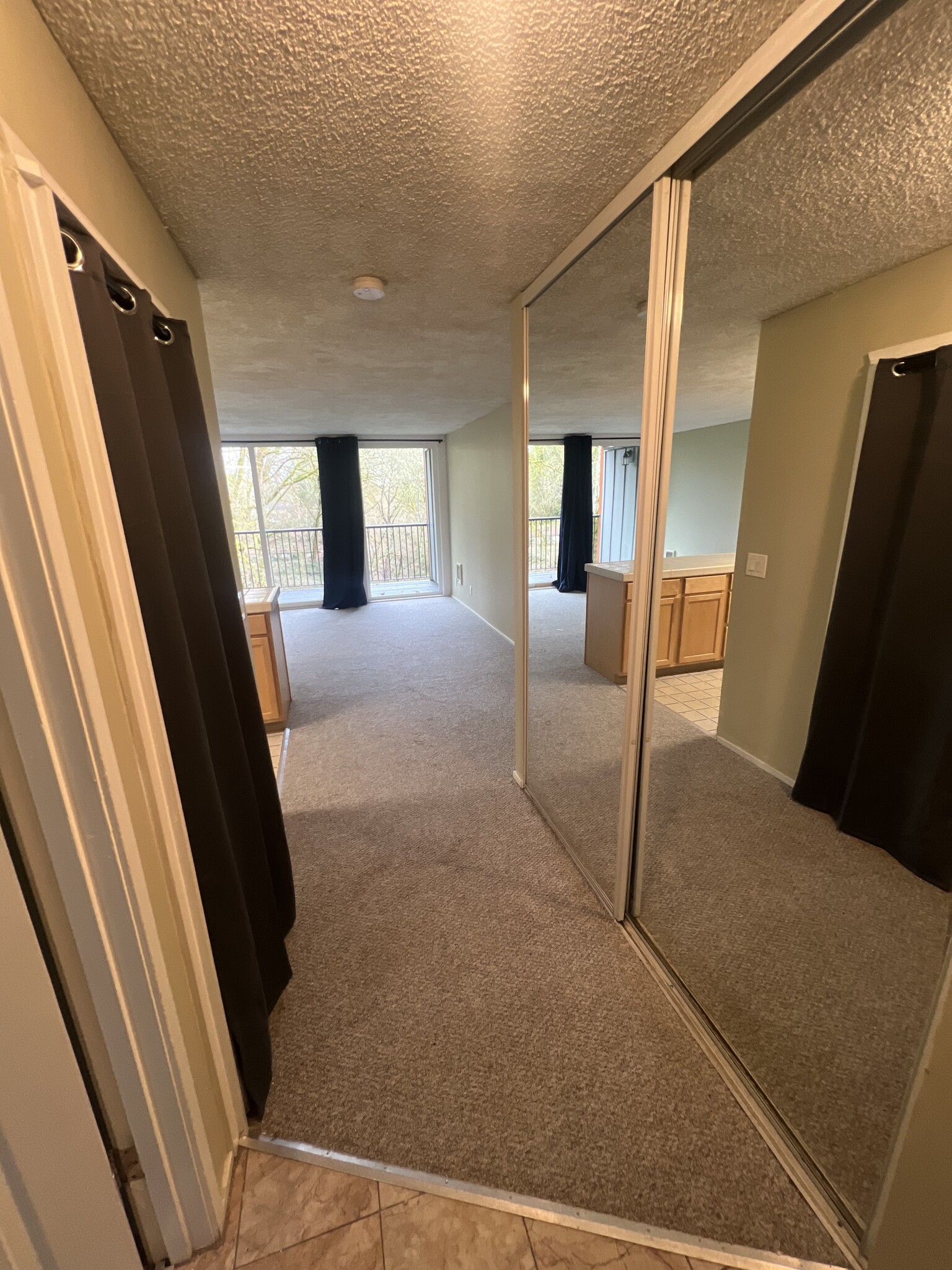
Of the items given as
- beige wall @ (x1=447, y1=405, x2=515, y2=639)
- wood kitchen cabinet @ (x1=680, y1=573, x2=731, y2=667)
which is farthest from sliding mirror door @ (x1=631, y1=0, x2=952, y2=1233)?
beige wall @ (x1=447, y1=405, x2=515, y2=639)

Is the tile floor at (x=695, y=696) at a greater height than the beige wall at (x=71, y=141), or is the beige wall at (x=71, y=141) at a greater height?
the beige wall at (x=71, y=141)

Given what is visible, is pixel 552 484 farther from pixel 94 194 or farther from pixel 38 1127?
pixel 38 1127

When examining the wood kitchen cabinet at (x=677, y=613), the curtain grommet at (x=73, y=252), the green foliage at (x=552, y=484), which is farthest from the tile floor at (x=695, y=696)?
the curtain grommet at (x=73, y=252)

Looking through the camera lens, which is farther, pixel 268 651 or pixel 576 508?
pixel 576 508

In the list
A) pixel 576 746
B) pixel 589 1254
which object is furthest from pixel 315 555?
pixel 589 1254

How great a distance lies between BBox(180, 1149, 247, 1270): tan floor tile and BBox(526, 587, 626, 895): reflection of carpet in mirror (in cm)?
124

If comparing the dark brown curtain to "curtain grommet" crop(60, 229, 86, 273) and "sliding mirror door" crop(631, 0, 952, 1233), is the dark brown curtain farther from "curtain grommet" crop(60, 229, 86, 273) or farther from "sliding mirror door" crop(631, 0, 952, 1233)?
"sliding mirror door" crop(631, 0, 952, 1233)

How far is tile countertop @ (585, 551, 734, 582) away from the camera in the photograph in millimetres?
3205

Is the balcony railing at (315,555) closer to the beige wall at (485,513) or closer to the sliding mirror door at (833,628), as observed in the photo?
the beige wall at (485,513)

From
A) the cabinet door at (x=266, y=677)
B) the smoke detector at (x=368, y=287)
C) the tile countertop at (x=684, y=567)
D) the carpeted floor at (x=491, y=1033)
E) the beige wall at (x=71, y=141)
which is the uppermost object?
the smoke detector at (x=368, y=287)

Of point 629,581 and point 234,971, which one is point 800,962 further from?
point 629,581

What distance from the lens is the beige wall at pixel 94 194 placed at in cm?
67

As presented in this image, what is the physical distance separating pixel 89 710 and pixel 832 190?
198 cm

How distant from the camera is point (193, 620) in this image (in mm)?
1032
